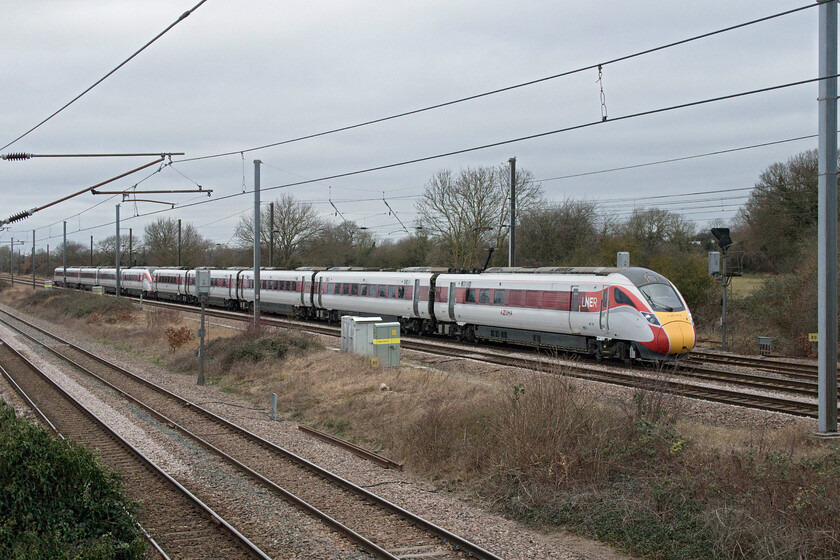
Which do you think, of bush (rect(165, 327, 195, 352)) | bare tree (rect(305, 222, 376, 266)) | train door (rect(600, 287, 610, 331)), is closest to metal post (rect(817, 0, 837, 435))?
train door (rect(600, 287, 610, 331))

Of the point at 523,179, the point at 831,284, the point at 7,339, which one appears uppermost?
the point at 523,179

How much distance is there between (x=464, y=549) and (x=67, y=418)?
11.0 metres

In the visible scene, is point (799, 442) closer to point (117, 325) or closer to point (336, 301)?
point (336, 301)

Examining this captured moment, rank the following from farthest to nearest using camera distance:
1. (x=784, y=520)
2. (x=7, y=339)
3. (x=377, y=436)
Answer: (x=7, y=339)
(x=377, y=436)
(x=784, y=520)

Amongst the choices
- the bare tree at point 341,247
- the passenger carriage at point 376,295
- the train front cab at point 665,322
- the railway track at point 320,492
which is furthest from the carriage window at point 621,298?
the bare tree at point 341,247

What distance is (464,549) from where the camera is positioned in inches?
299

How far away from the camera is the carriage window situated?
1869 cm

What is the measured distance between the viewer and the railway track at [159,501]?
25.4 feet

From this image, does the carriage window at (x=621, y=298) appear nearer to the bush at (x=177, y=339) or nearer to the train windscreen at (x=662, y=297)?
the train windscreen at (x=662, y=297)

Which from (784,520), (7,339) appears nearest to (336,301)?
(7,339)

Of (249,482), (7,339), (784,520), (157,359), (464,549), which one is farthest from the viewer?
(7,339)

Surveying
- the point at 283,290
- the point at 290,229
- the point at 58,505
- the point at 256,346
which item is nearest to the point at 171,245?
the point at 290,229

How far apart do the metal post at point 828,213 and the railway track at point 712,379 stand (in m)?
2.17

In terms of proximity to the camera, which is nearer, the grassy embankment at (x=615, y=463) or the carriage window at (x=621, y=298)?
the grassy embankment at (x=615, y=463)
